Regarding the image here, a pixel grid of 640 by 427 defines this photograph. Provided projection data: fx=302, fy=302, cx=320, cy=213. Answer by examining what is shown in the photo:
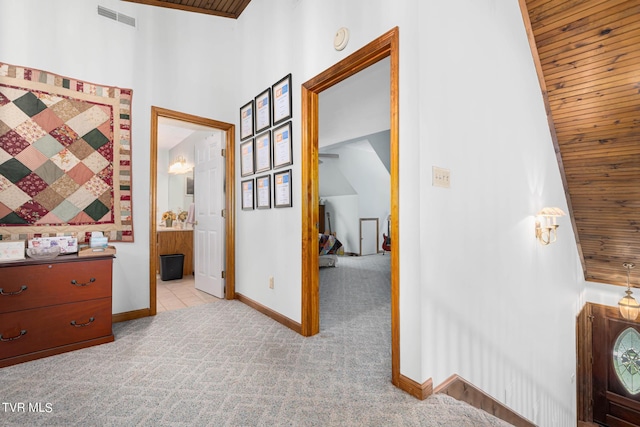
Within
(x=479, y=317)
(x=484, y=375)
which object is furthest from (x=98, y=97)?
(x=484, y=375)

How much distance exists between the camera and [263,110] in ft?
10.5

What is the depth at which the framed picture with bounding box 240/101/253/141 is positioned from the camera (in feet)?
11.2

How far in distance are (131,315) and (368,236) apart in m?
6.61

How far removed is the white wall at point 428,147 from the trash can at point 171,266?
1830mm

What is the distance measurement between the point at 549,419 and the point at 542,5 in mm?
4309

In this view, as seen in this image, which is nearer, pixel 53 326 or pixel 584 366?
pixel 53 326

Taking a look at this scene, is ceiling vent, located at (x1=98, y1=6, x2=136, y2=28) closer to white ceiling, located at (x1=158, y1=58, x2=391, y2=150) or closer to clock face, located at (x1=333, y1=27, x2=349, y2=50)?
white ceiling, located at (x1=158, y1=58, x2=391, y2=150)

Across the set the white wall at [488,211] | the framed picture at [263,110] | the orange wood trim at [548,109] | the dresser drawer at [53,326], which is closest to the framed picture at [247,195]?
the framed picture at [263,110]

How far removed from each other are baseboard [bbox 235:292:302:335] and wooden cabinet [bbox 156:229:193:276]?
6.71 ft

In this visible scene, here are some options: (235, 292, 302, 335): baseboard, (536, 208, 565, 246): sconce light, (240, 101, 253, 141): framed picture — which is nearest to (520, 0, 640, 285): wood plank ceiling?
(536, 208, 565, 246): sconce light

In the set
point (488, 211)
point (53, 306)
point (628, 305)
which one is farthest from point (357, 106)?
point (628, 305)

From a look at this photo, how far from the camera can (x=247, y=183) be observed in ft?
11.3

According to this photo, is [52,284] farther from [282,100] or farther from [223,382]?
[282,100]

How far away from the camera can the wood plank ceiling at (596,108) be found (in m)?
2.63
